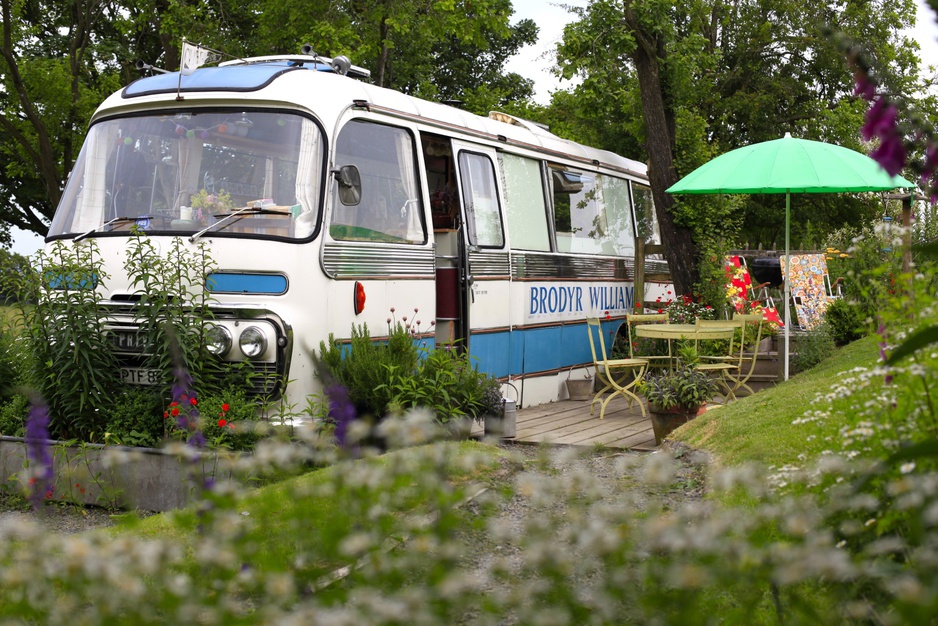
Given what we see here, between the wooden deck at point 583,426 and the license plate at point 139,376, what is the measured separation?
3.04 meters

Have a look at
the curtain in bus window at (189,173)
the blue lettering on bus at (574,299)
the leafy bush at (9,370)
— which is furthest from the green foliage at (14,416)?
the blue lettering on bus at (574,299)

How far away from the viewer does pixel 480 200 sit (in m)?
10.7

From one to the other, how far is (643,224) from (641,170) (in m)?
0.82

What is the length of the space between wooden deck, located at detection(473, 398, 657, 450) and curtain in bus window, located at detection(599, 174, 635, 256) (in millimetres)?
2617

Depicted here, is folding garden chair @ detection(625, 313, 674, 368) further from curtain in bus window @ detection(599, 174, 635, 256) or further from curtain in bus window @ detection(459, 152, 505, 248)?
curtain in bus window @ detection(459, 152, 505, 248)

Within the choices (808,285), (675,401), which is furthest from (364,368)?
(808,285)

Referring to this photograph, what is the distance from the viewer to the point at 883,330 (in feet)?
15.6

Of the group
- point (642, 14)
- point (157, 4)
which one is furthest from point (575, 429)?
point (157, 4)

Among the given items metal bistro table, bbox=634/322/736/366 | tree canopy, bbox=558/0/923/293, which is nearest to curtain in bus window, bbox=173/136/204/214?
metal bistro table, bbox=634/322/736/366

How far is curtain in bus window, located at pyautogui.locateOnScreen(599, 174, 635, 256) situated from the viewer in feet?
46.5

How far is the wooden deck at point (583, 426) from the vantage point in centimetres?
948

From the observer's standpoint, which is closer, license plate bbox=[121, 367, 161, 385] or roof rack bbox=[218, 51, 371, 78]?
license plate bbox=[121, 367, 161, 385]

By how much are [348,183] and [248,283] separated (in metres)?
1.09

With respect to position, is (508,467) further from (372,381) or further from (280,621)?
(280,621)
